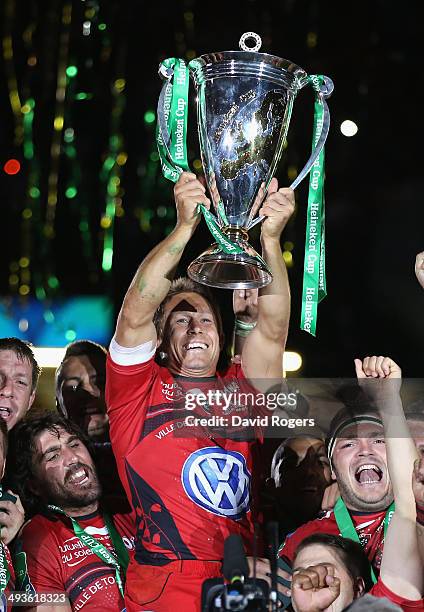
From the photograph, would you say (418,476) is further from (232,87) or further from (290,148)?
(290,148)

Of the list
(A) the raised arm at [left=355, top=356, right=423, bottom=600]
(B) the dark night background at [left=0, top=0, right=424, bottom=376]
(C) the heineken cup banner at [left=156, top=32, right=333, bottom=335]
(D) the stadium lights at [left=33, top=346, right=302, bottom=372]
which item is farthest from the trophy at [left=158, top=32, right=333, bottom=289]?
→ (B) the dark night background at [left=0, top=0, right=424, bottom=376]

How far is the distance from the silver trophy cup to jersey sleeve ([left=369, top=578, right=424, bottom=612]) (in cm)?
77

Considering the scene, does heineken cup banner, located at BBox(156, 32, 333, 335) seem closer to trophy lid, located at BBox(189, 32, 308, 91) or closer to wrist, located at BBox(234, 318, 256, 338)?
trophy lid, located at BBox(189, 32, 308, 91)

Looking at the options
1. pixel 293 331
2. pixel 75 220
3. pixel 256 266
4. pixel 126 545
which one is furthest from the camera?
pixel 75 220

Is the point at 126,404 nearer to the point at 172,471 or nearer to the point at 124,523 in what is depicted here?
the point at 172,471

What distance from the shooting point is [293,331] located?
13.2 ft

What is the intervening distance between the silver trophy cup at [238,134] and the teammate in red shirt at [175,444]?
0.25 ft

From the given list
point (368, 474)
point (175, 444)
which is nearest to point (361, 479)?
point (368, 474)

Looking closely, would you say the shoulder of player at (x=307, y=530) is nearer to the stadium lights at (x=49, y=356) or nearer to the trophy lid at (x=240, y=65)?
the stadium lights at (x=49, y=356)

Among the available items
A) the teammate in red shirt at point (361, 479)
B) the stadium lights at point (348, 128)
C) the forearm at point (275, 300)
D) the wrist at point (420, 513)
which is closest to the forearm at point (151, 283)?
the forearm at point (275, 300)

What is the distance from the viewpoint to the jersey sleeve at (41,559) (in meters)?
2.71

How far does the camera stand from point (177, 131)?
2.46 metres

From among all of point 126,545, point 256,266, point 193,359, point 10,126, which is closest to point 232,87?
point 256,266

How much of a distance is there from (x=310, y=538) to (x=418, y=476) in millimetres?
306
